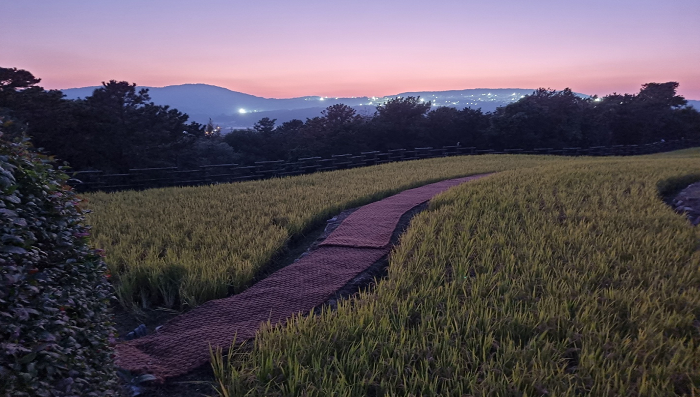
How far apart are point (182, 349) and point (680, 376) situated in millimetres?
3470

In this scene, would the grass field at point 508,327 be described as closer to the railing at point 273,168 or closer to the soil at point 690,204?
the soil at point 690,204

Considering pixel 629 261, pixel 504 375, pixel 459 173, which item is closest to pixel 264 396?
pixel 504 375

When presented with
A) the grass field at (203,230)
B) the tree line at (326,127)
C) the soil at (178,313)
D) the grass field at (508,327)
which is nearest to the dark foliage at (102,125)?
the tree line at (326,127)

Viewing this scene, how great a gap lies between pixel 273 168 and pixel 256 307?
2328 cm

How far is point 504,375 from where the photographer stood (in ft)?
8.75

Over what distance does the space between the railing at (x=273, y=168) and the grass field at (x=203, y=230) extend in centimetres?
143

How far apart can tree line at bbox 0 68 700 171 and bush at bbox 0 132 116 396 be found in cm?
1927

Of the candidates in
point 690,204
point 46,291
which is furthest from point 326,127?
point 46,291

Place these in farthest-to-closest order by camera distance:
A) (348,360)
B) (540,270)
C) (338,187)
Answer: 1. (338,187)
2. (540,270)
3. (348,360)

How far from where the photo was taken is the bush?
1739 mm

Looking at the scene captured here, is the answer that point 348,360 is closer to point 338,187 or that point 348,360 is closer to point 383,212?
point 383,212

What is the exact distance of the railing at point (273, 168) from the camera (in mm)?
17844

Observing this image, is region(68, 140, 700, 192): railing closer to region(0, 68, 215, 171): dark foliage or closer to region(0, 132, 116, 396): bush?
region(0, 68, 215, 171): dark foliage

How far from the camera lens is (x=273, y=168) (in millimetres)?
26906
